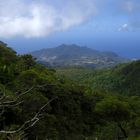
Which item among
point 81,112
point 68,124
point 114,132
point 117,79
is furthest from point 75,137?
point 117,79

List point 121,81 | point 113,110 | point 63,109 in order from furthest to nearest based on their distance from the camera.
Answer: point 121,81 < point 113,110 < point 63,109

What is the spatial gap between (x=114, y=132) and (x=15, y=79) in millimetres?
14337

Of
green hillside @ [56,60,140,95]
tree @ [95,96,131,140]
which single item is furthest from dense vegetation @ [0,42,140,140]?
green hillside @ [56,60,140,95]

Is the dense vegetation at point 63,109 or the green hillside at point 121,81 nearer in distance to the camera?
the dense vegetation at point 63,109

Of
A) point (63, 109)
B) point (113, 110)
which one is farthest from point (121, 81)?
point (63, 109)

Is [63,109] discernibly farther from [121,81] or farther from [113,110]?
[121,81]

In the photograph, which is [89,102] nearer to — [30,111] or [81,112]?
[81,112]

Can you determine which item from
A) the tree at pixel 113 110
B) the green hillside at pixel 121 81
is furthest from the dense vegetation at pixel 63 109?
the green hillside at pixel 121 81

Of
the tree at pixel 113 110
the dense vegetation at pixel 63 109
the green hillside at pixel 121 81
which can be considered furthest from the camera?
the green hillside at pixel 121 81

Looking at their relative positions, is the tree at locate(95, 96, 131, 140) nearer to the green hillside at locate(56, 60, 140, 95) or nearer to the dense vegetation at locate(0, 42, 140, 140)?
the dense vegetation at locate(0, 42, 140, 140)

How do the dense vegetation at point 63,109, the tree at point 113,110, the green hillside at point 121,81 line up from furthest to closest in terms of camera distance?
the green hillside at point 121,81, the tree at point 113,110, the dense vegetation at point 63,109

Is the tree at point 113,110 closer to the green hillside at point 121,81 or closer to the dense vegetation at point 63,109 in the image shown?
the dense vegetation at point 63,109

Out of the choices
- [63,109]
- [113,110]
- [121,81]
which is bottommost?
[121,81]

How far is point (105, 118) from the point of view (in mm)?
35250
